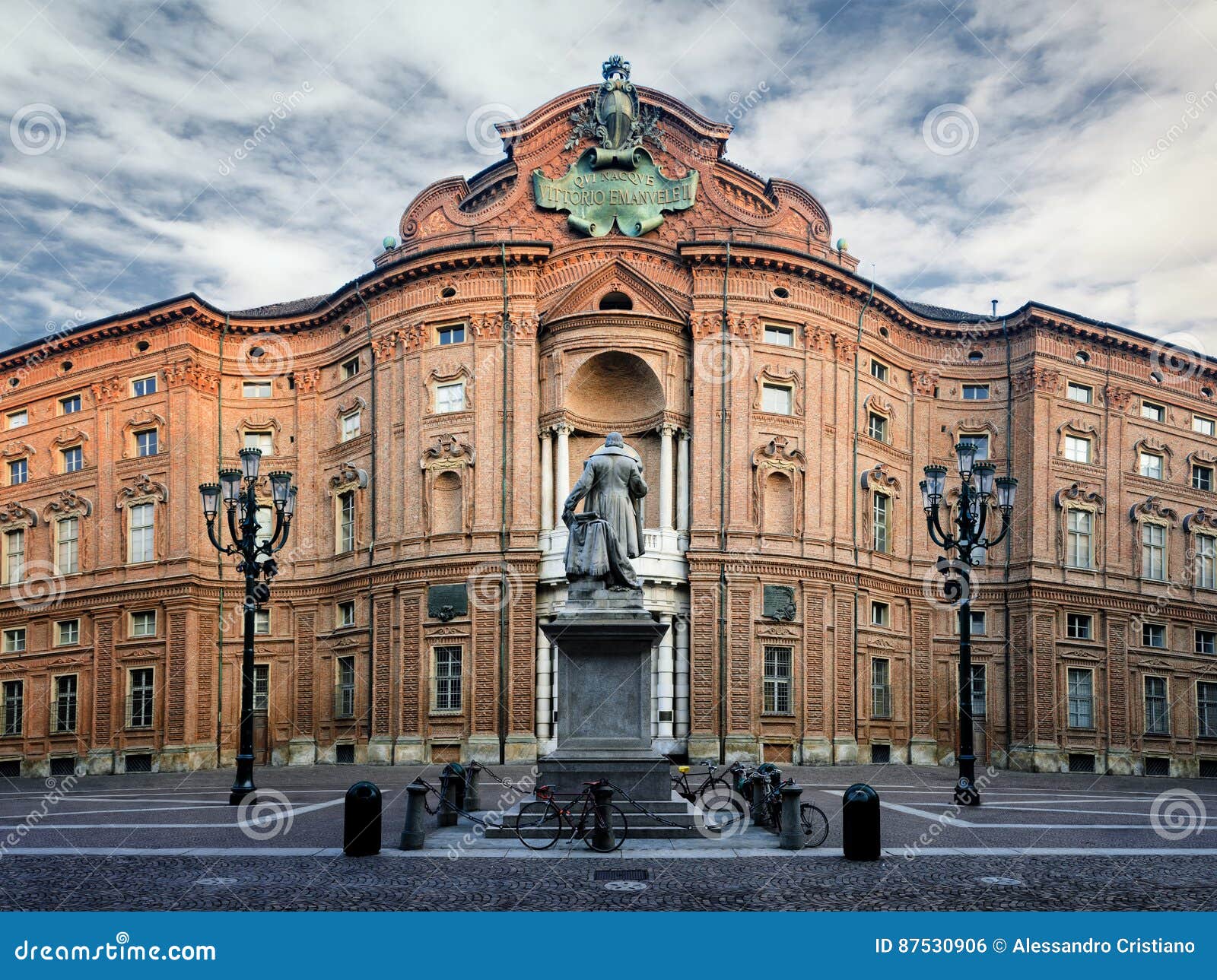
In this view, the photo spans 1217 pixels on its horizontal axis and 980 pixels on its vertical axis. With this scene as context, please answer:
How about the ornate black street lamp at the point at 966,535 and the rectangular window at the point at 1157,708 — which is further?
the rectangular window at the point at 1157,708

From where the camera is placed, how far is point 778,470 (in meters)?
37.0

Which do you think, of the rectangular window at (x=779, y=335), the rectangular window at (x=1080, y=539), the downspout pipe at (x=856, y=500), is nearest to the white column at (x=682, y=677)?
the downspout pipe at (x=856, y=500)

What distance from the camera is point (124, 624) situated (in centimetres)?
4184

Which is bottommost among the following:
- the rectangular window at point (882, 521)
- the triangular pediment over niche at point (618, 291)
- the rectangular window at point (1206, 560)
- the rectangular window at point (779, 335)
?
the rectangular window at point (1206, 560)

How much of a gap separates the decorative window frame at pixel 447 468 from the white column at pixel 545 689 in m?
4.35

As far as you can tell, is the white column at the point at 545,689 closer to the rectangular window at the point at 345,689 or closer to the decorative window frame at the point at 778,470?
the rectangular window at the point at 345,689

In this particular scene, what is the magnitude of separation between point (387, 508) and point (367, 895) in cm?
2770

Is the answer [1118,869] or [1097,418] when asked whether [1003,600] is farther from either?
[1118,869]

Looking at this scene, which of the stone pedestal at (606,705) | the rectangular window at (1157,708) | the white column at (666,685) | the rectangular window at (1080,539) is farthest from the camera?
the rectangular window at (1080,539)

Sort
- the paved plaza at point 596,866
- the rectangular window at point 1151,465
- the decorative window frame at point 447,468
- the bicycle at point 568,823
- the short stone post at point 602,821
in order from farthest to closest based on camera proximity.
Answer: the rectangular window at point 1151,465 → the decorative window frame at point 447,468 → the bicycle at point 568,823 → the short stone post at point 602,821 → the paved plaza at point 596,866

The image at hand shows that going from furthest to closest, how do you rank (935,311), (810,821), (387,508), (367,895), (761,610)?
(935,311) < (387,508) < (761,610) < (810,821) < (367,895)

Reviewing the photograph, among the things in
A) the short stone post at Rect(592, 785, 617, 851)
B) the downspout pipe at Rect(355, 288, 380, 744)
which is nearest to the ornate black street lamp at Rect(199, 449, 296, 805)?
the short stone post at Rect(592, 785, 617, 851)

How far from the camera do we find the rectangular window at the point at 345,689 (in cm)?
3922

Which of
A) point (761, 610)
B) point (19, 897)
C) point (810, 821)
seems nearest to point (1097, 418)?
point (761, 610)
